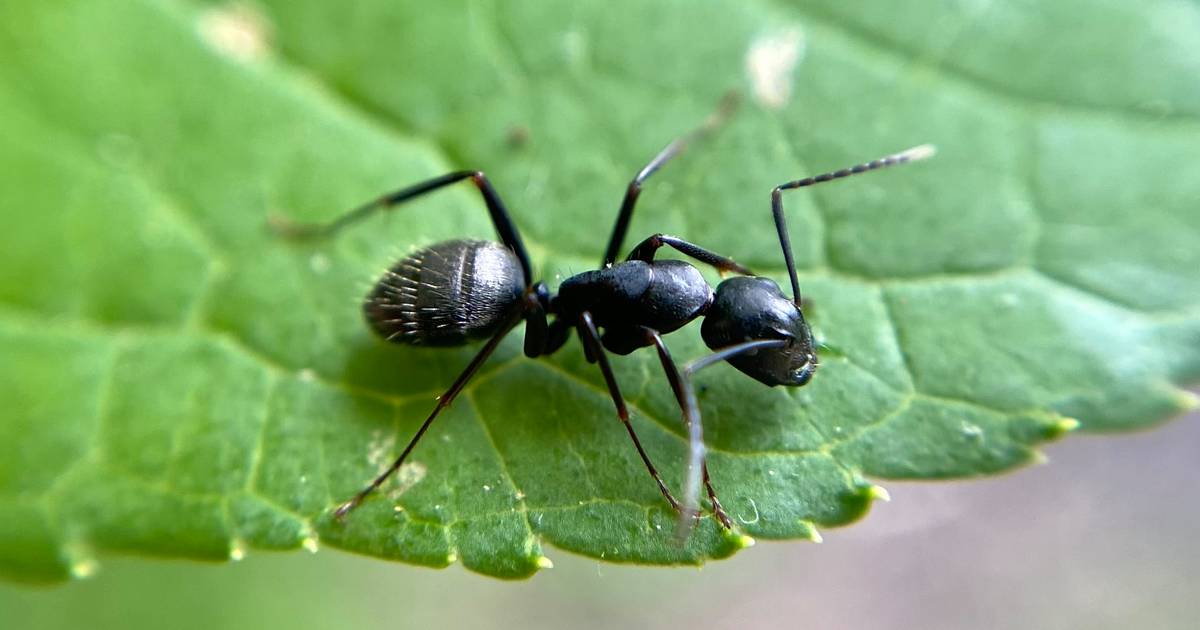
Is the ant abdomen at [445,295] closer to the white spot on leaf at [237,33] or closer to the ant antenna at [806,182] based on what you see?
the ant antenna at [806,182]

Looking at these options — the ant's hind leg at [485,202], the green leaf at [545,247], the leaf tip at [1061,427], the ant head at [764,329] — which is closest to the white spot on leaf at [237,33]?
the green leaf at [545,247]

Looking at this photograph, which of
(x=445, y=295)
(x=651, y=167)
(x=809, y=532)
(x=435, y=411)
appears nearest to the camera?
(x=809, y=532)

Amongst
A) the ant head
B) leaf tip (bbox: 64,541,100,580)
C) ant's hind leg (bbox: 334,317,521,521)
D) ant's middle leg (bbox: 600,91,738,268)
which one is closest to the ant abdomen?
ant's hind leg (bbox: 334,317,521,521)

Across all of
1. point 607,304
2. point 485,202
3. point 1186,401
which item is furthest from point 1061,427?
point 485,202

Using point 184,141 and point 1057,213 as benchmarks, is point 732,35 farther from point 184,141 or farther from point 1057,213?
point 184,141

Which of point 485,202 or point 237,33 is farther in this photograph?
point 237,33

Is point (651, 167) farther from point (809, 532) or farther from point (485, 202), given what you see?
point (809, 532)

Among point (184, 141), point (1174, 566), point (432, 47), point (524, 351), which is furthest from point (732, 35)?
point (1174, 566)
